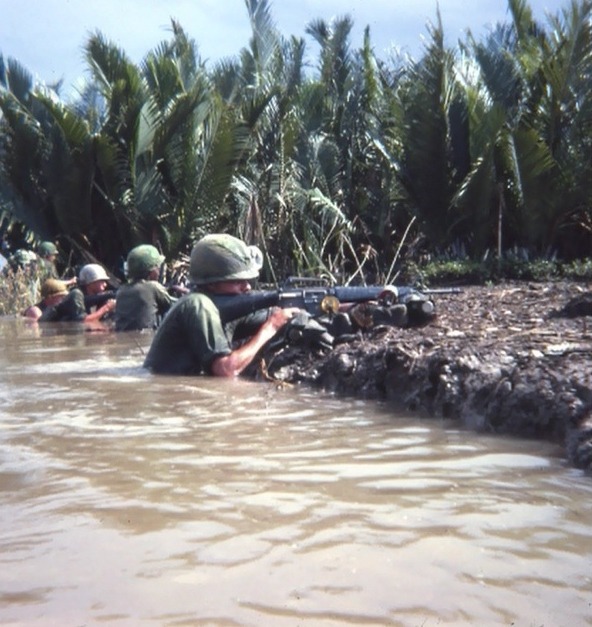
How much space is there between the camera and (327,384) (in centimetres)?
626

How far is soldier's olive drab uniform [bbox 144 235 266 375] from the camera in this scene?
257 inches

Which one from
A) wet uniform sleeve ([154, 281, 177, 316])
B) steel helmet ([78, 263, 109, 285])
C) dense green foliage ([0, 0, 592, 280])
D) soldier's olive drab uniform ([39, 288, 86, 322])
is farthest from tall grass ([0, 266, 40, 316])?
wet uniform sleeve ([154, 281, 177, 316])

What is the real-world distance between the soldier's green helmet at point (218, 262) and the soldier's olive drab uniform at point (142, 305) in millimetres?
4242

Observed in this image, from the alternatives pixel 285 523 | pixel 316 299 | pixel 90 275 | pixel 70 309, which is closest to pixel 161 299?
pixel 70 309

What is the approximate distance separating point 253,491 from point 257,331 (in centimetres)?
356

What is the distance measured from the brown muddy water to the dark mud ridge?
0.19 meters

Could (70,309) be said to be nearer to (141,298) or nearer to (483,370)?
(141,298)

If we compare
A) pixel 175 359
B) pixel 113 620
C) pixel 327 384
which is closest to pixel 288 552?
pixel 113 620

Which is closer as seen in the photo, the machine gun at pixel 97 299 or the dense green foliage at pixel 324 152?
the machine gun at pixel 97 299

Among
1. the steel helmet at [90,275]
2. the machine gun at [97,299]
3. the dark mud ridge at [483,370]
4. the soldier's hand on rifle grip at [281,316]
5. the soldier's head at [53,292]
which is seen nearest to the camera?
the dark mud ridge at [483,370]

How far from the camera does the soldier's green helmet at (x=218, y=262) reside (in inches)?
270

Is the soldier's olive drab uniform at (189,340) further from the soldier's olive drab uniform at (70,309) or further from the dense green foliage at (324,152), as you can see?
the dense green foliage at (324,152)

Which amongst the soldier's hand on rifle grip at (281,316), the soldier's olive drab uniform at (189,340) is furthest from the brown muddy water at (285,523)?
the soldier's hand on rifle grip at (281,316)

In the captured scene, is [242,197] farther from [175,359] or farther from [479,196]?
[175,359]
